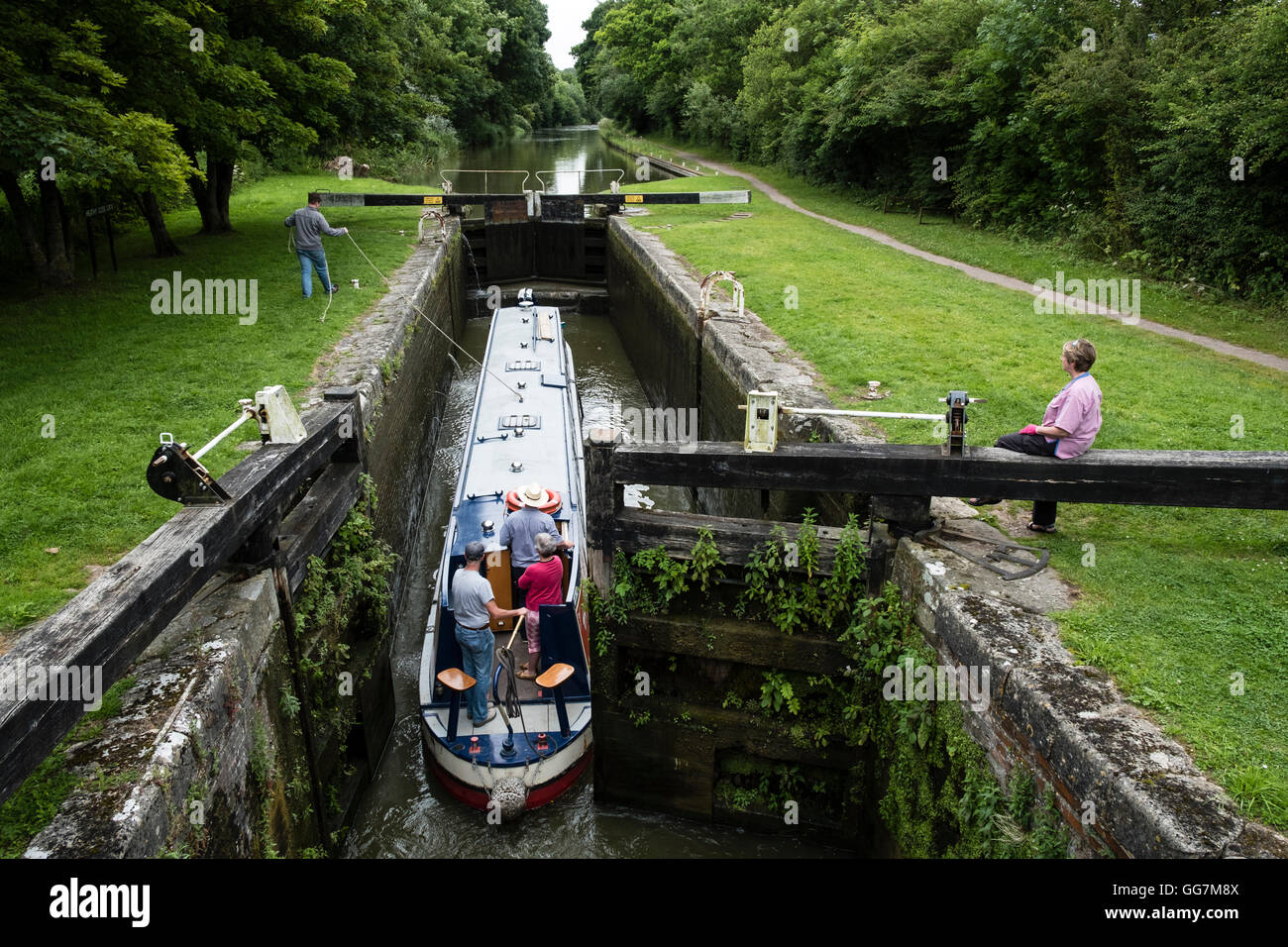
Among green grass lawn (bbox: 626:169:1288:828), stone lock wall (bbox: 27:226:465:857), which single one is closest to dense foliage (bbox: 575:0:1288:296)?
green grass lawn (bbox: 626:169:1288:828)

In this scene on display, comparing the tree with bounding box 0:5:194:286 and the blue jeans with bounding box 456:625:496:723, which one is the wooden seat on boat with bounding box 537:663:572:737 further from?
the tree with bounding box 0:5:194:286

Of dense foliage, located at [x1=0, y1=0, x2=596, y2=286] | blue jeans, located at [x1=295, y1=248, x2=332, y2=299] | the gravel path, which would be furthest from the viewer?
blue jeans, located at [x1=295, y1=248, x2=332, y2=299]

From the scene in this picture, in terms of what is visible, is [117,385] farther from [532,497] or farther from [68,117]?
[532,497]

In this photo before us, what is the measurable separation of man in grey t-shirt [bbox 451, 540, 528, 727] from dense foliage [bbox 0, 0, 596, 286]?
18.4 ft

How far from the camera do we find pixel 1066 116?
17312 millimetres

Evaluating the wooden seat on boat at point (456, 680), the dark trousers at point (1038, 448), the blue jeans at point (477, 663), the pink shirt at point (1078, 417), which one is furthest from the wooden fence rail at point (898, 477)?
the wooden seat on boat at point (456, 680)

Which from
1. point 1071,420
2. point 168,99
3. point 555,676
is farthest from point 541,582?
point 168,99

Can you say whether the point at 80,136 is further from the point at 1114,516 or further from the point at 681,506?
the point at 1114,516

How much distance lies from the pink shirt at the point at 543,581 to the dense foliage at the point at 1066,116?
11.7 metres

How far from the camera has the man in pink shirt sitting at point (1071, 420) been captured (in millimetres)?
5133

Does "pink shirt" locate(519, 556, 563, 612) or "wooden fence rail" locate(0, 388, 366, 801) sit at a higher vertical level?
"wooden fence rail" locate(0, 388, 366, 801)

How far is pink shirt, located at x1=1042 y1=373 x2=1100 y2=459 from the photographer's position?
5.13 m

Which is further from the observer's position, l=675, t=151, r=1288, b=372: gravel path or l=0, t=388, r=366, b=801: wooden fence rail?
l=675, t=151, r=1288, b=372: gravel path
